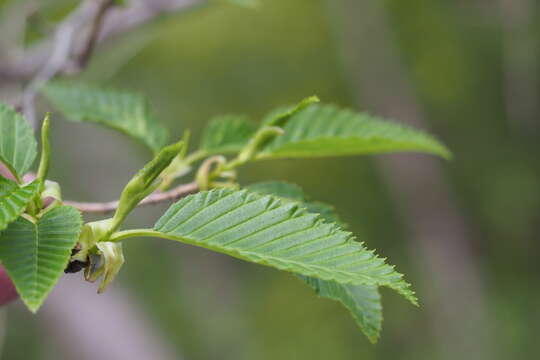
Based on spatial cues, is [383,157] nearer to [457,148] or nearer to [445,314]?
[457,148]

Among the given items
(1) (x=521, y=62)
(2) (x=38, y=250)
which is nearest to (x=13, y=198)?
(2) (x=38, y=250)

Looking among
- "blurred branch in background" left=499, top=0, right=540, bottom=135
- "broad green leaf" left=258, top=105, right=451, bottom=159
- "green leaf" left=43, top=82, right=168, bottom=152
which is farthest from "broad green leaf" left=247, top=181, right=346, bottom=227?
"blurred branch in background" left=499, top=0, right=540, bottom=135

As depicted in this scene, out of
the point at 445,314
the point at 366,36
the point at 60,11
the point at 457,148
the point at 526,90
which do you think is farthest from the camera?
the point at 457,148

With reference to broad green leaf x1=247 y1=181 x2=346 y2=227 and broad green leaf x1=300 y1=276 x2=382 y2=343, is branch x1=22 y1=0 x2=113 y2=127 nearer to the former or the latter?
broad green leaf x1=247 y1=181 x2=346 y2=227

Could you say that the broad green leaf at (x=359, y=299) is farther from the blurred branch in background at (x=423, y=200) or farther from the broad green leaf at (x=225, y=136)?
the blurred branch in background at (x=423, y=200)

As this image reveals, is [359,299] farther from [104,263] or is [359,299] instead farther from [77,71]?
[77,71]

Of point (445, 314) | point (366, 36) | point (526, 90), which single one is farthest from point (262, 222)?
point (445, 314)

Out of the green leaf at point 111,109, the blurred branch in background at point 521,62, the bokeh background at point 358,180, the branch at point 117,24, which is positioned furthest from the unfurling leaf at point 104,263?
the bokeh background at point 358,180
